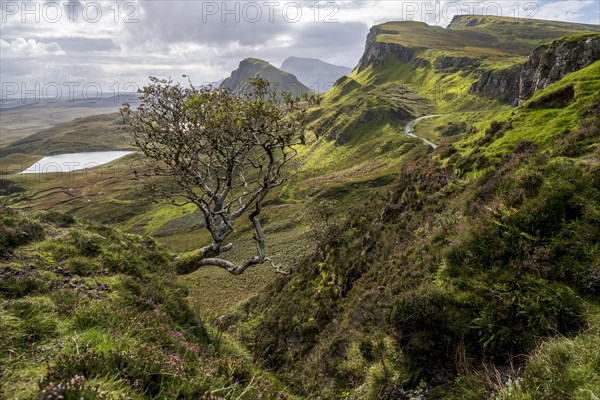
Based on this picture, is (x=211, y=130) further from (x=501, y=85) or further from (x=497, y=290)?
(x=501, y=85)

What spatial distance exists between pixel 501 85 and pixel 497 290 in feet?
625

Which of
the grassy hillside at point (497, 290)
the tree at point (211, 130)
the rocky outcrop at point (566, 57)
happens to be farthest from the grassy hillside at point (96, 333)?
the rocky outcrop at point (566, 57)

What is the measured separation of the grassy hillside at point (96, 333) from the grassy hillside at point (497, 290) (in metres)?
3.73

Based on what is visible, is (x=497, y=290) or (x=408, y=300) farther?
(x=408, y=300)

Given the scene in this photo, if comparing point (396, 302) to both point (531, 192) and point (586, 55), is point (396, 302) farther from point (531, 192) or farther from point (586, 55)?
point (586, 55)

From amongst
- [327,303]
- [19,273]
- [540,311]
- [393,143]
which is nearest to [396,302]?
[540,311]

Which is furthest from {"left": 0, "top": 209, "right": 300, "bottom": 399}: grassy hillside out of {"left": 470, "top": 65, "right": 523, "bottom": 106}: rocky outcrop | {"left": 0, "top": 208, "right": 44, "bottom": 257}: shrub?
{"left": 470, "top": 65, "right": 523, "bottom": 106}: rocky outcrop

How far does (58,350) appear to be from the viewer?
4.94 meters

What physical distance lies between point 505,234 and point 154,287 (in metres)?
11.5

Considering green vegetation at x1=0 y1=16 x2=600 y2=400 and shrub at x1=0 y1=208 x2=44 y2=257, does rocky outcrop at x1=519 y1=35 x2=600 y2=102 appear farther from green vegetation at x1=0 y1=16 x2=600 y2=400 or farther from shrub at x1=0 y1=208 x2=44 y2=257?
shrub at x1=0 y1=208 x2=44 y2=257

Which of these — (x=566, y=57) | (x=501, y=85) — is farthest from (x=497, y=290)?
(x=501, y=85)

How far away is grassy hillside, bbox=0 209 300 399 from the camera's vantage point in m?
4.28

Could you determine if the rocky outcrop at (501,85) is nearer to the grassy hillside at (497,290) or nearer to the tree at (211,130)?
the grassy hillside at (497,290)

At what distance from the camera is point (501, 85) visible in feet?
529
